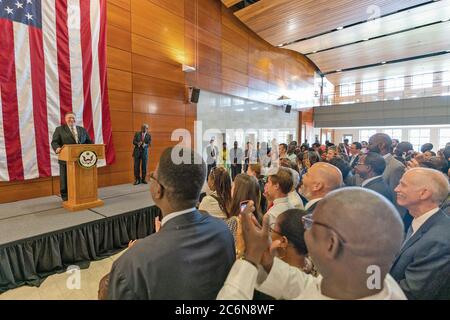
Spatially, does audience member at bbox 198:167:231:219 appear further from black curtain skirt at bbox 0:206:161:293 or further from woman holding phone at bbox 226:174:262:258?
black curtain skirt at bbox 0:206:161:293

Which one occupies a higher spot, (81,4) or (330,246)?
(81,4)

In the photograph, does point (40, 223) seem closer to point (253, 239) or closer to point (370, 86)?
point (253, 239)

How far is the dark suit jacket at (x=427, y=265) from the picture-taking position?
1158 mm

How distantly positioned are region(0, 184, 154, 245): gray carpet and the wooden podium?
13cm

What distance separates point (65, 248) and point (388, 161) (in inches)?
158

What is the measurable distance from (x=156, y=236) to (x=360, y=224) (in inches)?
25.6

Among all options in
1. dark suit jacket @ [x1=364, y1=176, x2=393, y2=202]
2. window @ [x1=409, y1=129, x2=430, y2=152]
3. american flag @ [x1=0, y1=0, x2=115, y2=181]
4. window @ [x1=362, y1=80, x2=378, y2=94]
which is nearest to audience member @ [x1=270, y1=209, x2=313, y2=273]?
dark suit jacket @ [x1=364, y1=176, x2=393, y2=202]

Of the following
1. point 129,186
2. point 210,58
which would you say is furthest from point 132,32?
point 129,186

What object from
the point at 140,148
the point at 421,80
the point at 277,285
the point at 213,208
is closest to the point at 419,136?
Result: the point at 421,80

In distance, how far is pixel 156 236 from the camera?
33.6 inches

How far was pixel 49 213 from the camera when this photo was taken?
320 centimetres

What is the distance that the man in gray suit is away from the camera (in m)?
2.72

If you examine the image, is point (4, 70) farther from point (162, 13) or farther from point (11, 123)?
point (162, 13)
